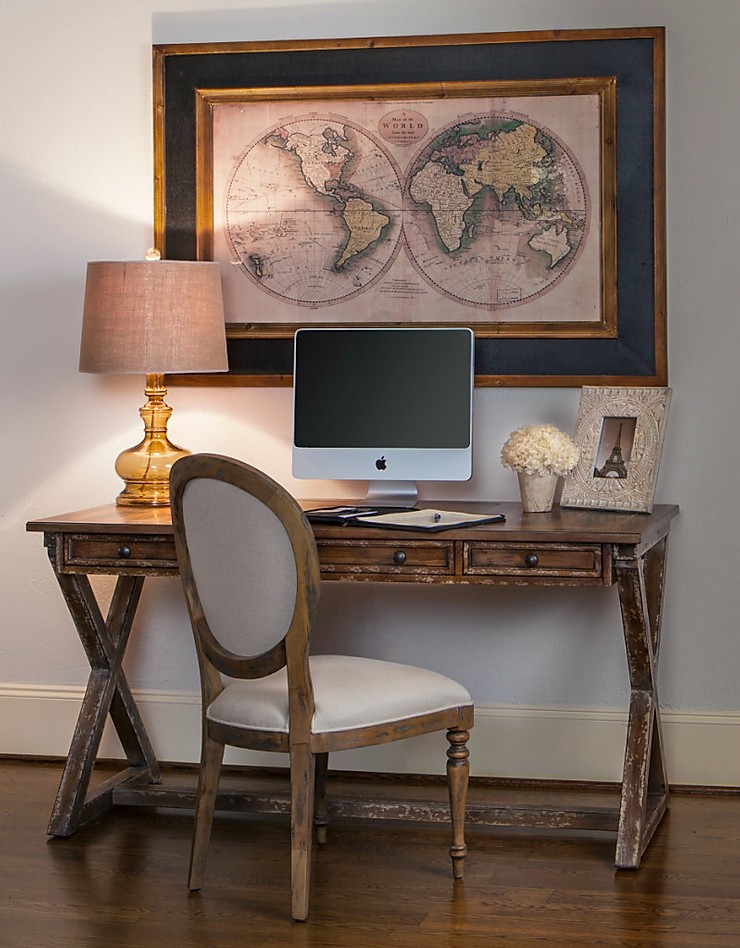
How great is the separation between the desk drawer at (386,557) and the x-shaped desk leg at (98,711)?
0.66 metres

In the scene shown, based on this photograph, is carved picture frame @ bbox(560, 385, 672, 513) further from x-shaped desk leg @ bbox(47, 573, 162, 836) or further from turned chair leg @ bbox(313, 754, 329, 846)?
x-shaped desk leg @ bbox(47, 573, 162, 836)

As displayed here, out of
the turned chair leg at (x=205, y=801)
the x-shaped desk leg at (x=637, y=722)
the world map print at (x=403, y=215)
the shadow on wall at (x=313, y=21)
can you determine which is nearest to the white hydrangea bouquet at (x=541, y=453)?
the x-shaped desk leg at (x=637, y=722)

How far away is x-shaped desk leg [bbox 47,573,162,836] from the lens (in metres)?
3.08

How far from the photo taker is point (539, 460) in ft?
10.1

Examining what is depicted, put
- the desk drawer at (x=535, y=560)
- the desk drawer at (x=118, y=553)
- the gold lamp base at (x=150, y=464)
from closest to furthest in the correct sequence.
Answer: the desk drawer at (x=535, y=560) < the desk drawer at (x=118, y=553) < the gold lamp base at (x=150, y=464)

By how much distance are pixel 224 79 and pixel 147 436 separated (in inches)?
40.5

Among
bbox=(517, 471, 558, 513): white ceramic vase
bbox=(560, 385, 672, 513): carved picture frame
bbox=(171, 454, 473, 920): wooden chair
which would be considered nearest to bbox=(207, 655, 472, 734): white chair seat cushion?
bbox=(171, 454, 473, 920): wooden chair

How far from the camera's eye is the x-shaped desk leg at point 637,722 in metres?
2.80

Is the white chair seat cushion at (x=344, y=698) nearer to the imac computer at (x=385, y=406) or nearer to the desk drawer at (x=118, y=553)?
the desk drawer at (x=118, y=553)

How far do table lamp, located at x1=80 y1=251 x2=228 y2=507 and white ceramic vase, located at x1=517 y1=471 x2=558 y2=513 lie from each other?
0.85 metres

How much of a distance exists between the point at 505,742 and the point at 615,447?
0.88 m

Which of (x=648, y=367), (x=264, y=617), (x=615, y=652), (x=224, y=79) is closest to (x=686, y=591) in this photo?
(x=615, y=652)

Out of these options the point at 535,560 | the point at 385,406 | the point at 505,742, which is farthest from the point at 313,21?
the point at 505,742

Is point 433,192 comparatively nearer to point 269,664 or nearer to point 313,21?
point 313,21
